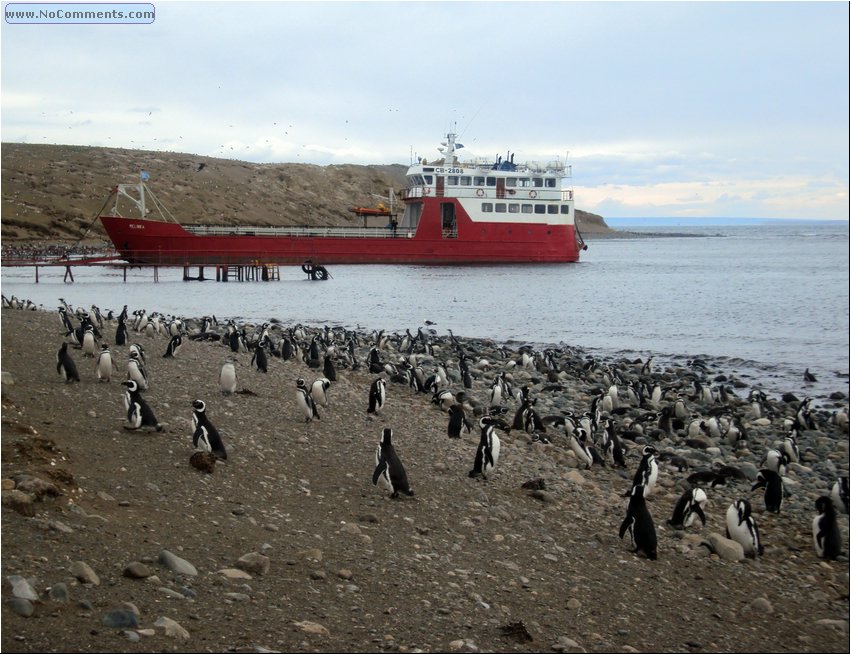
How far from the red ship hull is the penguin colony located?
28.1m

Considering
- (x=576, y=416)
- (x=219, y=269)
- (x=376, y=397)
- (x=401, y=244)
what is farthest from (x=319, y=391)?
(x=401, y=244)

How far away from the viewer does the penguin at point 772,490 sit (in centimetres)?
780

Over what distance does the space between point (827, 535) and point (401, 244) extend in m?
44.1

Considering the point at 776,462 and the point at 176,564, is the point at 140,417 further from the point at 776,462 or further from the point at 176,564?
the point at 776,462

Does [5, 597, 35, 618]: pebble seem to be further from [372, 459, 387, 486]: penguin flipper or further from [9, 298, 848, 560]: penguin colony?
[372, 459, 387, 486]: penguin flipper

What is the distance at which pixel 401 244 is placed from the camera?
49.9 metres

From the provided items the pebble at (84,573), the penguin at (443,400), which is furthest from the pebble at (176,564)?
the penguin at (443,400)

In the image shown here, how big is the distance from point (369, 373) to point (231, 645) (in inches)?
405

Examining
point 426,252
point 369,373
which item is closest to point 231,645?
point 369,373

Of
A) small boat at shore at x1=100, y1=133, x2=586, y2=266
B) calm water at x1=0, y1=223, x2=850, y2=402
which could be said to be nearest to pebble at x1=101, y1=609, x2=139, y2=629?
calm water at x1=0, y1=223, x2=850, y2=402

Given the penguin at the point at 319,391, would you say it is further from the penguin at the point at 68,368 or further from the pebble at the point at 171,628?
the pebble at the point at 171,628

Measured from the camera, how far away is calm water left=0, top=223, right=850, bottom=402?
866 inches

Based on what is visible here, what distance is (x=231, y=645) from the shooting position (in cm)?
380

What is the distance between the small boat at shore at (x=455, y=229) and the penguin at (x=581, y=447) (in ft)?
128
